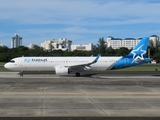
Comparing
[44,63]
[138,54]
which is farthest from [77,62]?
[138,54]

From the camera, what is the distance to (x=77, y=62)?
41844 millimetres

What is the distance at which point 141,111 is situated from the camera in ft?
48.1

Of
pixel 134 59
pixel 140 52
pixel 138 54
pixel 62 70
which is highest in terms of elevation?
pixel 140 52

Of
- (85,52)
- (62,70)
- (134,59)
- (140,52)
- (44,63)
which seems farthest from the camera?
(85,52)

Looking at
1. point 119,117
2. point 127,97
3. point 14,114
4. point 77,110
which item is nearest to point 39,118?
point 14,114

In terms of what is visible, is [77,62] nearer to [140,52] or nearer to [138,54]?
[138,54]

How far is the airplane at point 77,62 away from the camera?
4106 centimetres

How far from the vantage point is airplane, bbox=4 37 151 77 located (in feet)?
135

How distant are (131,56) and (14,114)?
31173 millimetres

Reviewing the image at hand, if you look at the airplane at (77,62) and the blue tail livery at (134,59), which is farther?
the blue tail livery at (134,59)

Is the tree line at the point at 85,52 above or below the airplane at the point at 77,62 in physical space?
above

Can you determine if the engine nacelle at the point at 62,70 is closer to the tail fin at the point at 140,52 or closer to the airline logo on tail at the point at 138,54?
the tail fin at the point at 140,52

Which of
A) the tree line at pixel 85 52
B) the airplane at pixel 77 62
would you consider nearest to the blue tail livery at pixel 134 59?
the airplane at pixel 77 62

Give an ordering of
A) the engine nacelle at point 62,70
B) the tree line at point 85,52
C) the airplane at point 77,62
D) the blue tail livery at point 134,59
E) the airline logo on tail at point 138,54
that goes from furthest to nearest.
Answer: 1. the tree line at point 85,52
2. the airline logo on tail at point 138,54
3. the blue tail livery at point 134,59
4. the airplane at point 77,62
5. the engine nacelle at point 62,70
